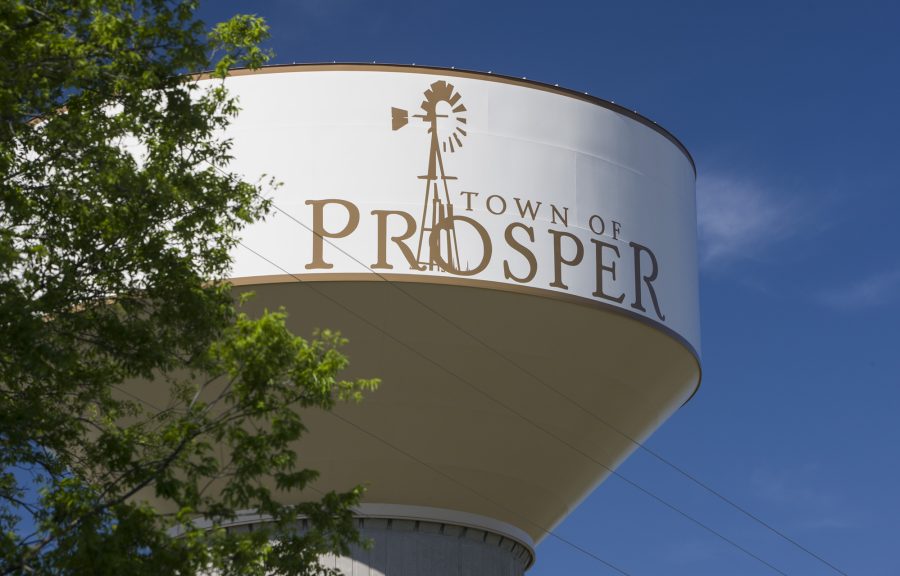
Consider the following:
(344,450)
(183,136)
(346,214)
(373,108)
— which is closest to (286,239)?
(346,214)

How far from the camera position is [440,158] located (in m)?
14.7

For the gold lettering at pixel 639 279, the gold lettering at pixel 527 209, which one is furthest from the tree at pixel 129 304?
the gold lettering at pixel 639 279

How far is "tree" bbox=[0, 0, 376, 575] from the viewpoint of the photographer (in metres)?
9.34

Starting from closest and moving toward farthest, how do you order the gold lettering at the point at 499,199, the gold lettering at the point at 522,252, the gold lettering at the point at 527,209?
the gold lettering at the point at 522,252 → the gold lettering at the point at 499,199 → the gold lettering at the point at 527,209

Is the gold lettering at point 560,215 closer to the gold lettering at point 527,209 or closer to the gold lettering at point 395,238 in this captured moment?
the gold lettering at point 527,209

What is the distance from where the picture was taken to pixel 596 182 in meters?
15.2

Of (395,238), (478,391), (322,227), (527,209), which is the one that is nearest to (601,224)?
(527,209)

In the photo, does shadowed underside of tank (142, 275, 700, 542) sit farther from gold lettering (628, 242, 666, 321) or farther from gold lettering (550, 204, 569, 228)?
gold lettering (550, 204, 569, 228)

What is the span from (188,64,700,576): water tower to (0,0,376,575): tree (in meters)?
3.54

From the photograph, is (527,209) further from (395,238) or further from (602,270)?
(395,238)

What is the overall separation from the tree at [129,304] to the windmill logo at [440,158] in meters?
3.72

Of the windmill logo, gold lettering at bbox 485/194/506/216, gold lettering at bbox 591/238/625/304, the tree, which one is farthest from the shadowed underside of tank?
the tree

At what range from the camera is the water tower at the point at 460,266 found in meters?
14.3

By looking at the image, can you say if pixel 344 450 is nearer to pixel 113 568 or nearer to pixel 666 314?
pixel 666 314
